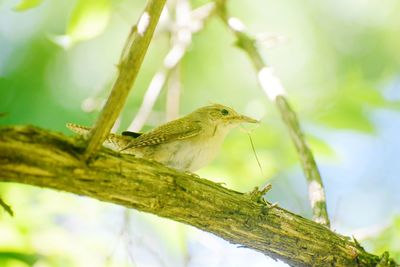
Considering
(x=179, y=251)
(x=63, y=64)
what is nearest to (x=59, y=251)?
(x=179, y=251)

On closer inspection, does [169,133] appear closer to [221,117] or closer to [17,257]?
[221,117]

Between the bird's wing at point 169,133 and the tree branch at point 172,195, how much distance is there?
1286mm

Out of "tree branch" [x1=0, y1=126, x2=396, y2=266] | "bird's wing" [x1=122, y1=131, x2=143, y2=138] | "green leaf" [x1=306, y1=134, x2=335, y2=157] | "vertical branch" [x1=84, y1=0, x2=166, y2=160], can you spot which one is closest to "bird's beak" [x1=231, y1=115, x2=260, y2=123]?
"green leaf" [x1=306, y1=134, x2=335, y2=157]

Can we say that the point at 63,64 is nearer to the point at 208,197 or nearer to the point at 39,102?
the point at 39,102

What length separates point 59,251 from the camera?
4195mm

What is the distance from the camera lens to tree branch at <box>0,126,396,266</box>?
2822 millimetres

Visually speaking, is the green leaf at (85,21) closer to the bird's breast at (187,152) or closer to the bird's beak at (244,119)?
the bird's breast at (187,152)

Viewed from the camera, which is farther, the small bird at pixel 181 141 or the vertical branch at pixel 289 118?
the small bird at pixel 181 141

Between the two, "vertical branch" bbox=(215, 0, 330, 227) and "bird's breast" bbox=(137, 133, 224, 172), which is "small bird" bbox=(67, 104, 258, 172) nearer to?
"bird's breast" bbox=(137, 133, 224, 172)

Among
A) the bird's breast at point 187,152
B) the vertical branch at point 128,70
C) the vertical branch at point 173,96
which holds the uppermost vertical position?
the vertical branch at point 173,96

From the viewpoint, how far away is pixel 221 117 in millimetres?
5324

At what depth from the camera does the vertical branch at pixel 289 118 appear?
4.41 meters

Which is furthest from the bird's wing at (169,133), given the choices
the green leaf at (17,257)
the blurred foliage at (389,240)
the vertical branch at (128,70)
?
the vertical branch at (128,70)

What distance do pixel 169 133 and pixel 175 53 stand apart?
840 mm
